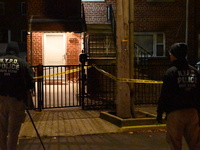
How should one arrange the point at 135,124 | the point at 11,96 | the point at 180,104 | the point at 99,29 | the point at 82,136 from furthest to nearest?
the point at 99,29 < the point at 135,124 < the point at 82,136 < the point at 11,96 < the point at 180,104

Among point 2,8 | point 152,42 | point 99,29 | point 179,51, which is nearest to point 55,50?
point 99,29

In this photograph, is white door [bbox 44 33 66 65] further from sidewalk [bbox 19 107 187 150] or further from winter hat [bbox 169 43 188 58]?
winter hat [bbox 169 43 188 58]

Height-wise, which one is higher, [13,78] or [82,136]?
[13,78]

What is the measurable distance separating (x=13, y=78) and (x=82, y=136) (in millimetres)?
2747

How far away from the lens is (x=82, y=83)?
33.1ft

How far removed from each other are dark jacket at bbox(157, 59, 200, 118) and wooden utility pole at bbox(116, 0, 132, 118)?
12.1 feet

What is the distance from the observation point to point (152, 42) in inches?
663

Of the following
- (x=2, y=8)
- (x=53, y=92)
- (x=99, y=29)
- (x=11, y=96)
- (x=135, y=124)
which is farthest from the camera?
(x=2, y=8)

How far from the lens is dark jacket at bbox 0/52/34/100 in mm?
5129

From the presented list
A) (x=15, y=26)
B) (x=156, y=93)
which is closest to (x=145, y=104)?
(x=156, y=93)

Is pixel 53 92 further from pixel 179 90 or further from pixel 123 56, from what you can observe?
pixel 179 90

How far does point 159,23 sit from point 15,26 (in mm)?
20682

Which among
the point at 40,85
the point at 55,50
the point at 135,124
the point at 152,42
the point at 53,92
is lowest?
the point at 135,124

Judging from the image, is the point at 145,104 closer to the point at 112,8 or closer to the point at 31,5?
the point at 112,8
